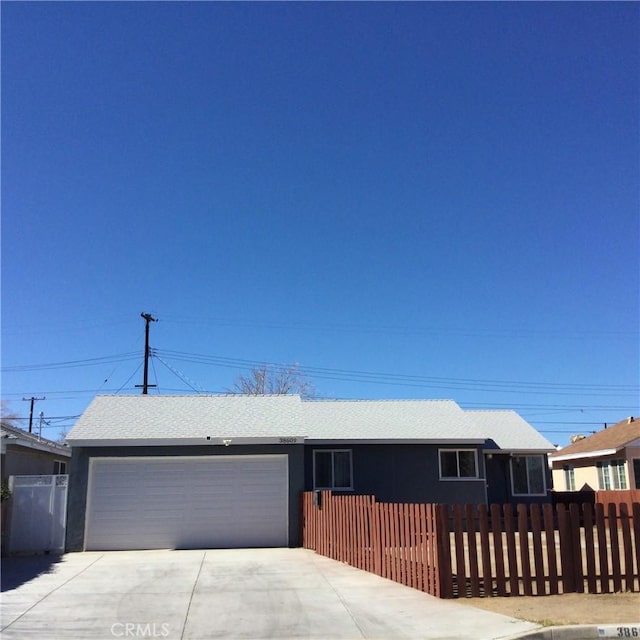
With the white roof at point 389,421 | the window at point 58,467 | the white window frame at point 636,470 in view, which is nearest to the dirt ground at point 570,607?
the white roof at point 389,421

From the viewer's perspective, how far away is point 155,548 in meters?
17.8

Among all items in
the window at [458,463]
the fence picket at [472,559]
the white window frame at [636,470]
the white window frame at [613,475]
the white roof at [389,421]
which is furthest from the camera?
the white window frame at [613,475]

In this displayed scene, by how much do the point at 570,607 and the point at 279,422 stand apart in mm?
11515

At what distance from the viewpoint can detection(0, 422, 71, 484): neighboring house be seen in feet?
56.7

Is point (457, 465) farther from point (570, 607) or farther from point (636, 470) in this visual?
point (570, 607)

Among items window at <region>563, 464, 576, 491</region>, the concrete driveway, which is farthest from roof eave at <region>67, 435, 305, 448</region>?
window at <region>563, 464, 576, 491</region>

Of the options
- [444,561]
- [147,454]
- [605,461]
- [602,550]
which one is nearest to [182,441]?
[147,454]

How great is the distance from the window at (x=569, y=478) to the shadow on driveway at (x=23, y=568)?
2819cm

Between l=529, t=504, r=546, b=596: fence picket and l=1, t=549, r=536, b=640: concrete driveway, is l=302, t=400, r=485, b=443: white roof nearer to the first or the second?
l=1, t=549, r=536, b=640: concrete driveway

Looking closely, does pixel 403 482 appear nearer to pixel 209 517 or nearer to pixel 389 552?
pixel 209 517

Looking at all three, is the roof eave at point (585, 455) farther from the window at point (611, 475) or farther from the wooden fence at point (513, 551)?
the wooden fence at point (513, 551)

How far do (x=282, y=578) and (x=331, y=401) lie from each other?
1395 cm

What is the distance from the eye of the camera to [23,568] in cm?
1407

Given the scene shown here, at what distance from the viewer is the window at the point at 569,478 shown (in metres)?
35.6
